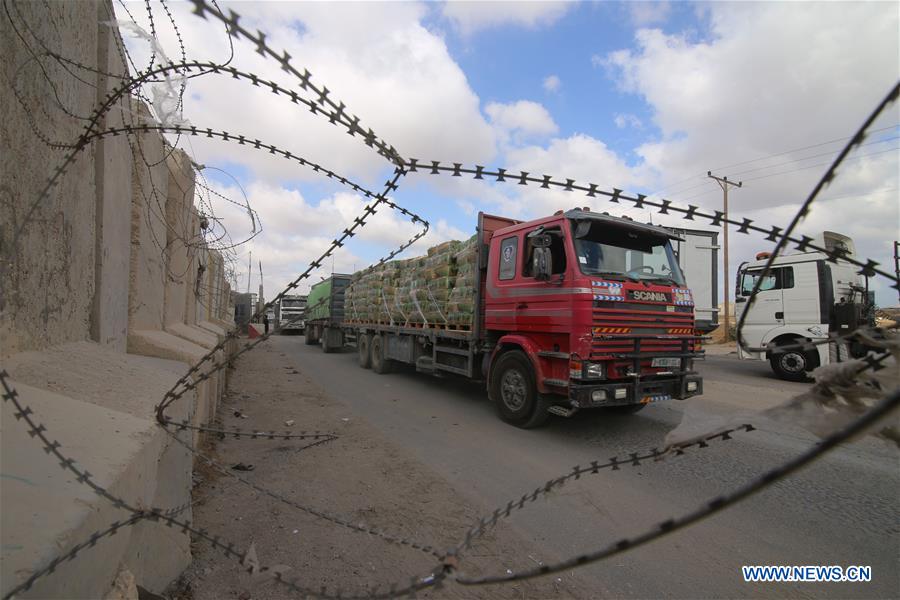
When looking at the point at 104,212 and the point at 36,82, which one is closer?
the point at 36,82

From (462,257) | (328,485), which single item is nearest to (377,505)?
(328,485)

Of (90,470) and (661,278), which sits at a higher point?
(661,278)

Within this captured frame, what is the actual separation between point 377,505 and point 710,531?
237 cm

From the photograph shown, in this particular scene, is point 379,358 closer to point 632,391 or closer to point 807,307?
point 632,391

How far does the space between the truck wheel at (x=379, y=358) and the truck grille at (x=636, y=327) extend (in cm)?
669

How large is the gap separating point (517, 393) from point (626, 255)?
2210 mm

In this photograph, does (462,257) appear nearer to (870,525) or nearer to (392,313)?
(392,313)

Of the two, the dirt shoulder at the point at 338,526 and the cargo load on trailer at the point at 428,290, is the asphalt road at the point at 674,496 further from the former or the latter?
the cargo load on trailer at the point at 428,290

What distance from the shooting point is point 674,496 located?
12.8 ft

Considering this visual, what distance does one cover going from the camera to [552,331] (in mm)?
5668

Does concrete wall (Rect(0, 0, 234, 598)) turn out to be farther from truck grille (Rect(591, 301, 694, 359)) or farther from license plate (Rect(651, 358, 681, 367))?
license plate (Rect(651, 358, 681, 367))

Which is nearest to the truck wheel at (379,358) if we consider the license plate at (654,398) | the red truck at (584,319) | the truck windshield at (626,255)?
the red truck at (584,319)

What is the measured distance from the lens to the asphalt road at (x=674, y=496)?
109 inches

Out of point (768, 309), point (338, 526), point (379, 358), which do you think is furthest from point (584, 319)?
point (768, 309)
